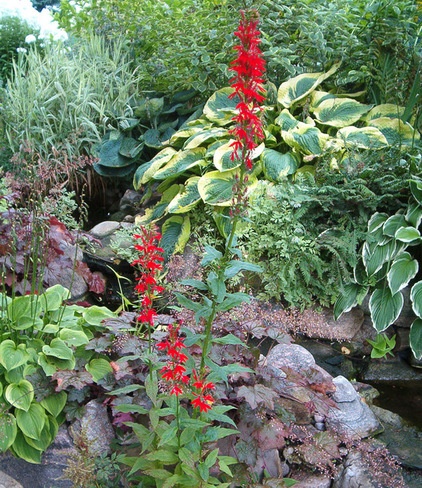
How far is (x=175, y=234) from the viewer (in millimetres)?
3697

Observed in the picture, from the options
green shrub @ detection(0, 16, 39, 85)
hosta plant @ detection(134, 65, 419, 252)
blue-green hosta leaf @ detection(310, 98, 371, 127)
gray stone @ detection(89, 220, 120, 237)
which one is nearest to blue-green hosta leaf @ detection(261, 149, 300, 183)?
hosta plant @ detection(134, 65, 419, 252)

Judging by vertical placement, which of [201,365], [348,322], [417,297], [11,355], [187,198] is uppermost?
[201,365]

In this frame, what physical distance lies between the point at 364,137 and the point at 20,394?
2.68m

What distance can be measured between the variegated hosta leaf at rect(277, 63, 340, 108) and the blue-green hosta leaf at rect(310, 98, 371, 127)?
0.17 metres

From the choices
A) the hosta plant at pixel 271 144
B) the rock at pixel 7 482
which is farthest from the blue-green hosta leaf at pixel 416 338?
the rock at pixel 7 482

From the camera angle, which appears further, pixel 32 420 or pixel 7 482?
pixel 32 420

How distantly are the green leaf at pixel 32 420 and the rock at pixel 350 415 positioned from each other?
1160mm

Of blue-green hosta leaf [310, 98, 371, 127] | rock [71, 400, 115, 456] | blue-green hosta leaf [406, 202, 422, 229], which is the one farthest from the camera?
blue-green hosta leaf [310, 98, 371, 127]

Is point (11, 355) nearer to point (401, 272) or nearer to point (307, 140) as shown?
point (401, 272)

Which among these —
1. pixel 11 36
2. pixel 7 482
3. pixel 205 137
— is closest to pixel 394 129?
pixel 205 137

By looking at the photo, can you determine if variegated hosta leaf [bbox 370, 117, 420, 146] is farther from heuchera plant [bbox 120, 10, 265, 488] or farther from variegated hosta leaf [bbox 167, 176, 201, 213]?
heuchera plant [bbox 120, 10, 265, 488]

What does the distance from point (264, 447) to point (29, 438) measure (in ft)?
2.80

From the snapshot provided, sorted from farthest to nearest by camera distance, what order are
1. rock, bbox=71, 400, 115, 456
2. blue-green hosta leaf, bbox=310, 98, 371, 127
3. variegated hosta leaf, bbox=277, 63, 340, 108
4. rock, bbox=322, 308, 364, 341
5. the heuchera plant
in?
variegated hosta leaf, bbox=277, 63, 340, 108
blue-green hosta leaf, bbox=310, 98, 371, 127
rock, bbox=322, 308, 364, 341
rock, bbox=71, 400, 115, 456
the heuchera plant

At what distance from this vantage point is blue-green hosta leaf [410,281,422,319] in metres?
3.08
